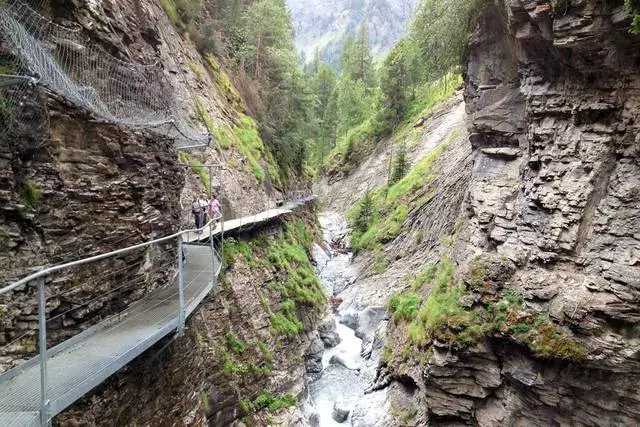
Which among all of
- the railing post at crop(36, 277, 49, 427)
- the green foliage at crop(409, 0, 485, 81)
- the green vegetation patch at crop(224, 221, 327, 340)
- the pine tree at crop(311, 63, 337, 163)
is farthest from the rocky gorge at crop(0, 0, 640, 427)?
the pine tree at crop(311, 63, 337, 163)

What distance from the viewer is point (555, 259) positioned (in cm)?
1074

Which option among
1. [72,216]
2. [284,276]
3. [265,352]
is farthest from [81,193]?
[284,276]

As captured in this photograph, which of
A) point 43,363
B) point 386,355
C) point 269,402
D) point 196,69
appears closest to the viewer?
point 43,363

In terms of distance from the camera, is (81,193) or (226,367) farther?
(226,367)

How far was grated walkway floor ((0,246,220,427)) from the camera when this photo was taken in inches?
168

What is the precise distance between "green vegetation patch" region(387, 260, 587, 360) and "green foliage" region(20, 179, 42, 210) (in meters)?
11.2

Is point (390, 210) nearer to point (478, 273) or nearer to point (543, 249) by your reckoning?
point (478, 273)

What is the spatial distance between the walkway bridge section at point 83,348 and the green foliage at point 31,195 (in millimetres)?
1123

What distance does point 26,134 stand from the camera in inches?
235

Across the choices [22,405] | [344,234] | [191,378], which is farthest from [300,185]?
[22,405]

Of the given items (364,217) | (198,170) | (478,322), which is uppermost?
(198,170)

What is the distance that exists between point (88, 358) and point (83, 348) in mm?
441

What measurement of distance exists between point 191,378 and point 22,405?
3.72m

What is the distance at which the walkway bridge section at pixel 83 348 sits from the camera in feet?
13.1
